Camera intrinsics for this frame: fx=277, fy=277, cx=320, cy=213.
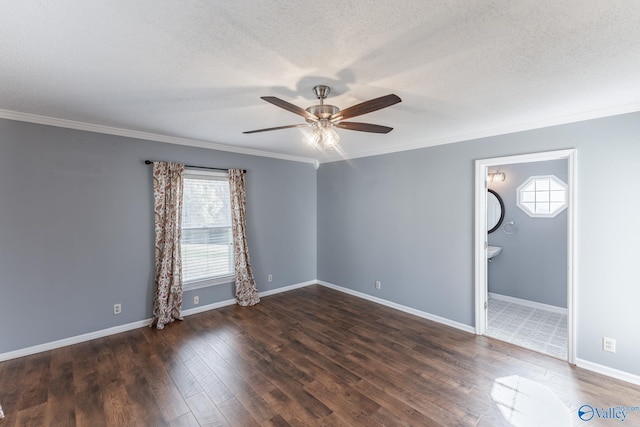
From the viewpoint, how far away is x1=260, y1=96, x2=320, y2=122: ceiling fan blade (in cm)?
178

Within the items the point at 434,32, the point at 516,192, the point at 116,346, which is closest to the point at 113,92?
the point at 434,32

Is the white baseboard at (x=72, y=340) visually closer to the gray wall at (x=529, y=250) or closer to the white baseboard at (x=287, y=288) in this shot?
the white baseboard at (x=287, y=288)

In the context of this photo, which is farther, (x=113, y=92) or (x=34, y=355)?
(x=34, y=355)

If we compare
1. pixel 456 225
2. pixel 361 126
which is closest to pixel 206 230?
pixel 361 126

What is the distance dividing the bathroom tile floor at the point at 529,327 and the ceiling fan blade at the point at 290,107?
3443 millimetres

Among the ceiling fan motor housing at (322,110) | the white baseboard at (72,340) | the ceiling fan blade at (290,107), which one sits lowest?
the white baseboard at (72,340)

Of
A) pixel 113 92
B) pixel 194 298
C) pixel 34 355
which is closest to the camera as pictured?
pixel 113 92

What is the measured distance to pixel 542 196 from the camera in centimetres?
446

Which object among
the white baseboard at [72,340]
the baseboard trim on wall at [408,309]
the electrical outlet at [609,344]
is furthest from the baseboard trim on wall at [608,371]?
the white baseboard at [72,340]

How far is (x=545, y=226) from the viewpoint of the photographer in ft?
14.5

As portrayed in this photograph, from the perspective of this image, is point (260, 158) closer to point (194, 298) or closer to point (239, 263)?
point (239, 263)

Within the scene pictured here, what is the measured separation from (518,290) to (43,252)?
665 centimetres

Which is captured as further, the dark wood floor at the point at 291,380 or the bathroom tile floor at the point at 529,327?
the bathroom tile floor at the point at 529,327
